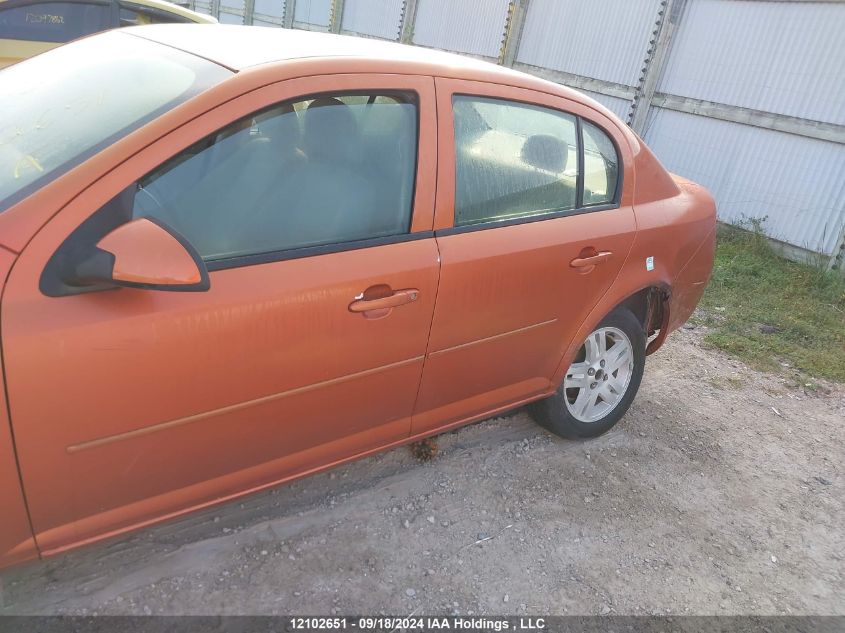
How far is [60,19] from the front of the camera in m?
6.47

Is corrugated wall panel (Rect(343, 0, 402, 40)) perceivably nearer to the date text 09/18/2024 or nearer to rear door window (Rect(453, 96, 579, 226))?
rear door window (Rect(453, 96, 579, 226))

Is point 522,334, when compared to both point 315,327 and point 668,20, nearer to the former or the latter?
point 315,327

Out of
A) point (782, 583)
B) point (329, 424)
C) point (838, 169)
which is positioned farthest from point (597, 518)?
point (838, 169)

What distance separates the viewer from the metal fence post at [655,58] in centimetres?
784

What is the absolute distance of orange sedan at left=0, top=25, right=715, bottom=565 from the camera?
1718mm

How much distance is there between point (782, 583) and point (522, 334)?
148cm

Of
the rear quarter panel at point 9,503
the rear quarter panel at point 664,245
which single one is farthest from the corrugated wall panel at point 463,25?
the rear quarter panel at point 9,503

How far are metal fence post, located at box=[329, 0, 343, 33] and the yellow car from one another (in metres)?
7.83

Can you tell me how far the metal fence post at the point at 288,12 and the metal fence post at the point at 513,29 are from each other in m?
7.67

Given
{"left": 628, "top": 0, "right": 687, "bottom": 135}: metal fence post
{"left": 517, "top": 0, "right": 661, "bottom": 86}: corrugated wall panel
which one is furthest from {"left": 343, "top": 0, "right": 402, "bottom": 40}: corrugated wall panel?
{"left": 628, "top": 0, "right": 687, "bottom": 135}: metal fence post

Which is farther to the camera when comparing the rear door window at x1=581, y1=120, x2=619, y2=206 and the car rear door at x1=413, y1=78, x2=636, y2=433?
the rear door window at x1=581, y1=120, x2=619, y2=206

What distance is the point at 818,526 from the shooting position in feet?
10.4

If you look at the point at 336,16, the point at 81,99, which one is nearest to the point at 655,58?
the point at 81,99

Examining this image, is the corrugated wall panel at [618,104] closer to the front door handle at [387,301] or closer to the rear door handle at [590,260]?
the rear door handle at [590,260]
